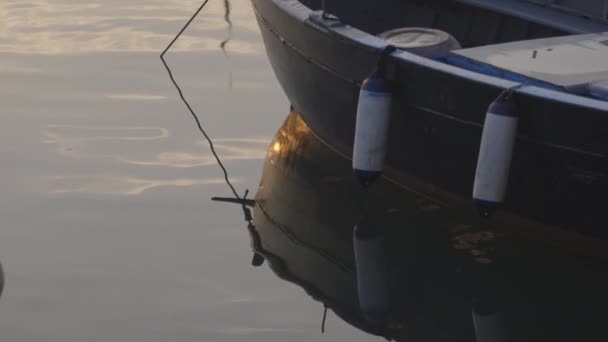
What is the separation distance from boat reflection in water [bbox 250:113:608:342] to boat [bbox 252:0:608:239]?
176mm

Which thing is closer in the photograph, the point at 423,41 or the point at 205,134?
the point at 423,41

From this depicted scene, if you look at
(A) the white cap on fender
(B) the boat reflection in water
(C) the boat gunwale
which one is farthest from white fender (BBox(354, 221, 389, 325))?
(A) the white cap on fender

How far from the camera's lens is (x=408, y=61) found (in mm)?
9000

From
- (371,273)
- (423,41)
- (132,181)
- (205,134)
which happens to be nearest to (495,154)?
(371,273)

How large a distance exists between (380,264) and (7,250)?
246 centimetres

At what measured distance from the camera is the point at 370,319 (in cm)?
833

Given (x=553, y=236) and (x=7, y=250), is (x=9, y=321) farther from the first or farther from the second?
(x=553, y=236)

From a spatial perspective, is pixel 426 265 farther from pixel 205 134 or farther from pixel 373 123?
pixel 205 134

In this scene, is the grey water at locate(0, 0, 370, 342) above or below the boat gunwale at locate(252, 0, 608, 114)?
below

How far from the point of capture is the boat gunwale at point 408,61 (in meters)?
8.20

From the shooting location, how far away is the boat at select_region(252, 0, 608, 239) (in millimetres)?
8344

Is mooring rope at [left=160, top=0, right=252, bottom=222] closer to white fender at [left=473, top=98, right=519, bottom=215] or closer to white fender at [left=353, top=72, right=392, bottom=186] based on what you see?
white fender at [left=353, top=72, right=392, bottom=186]

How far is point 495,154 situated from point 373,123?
1007 mm

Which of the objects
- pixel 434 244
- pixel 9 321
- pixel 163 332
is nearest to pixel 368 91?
pixel 434 244
